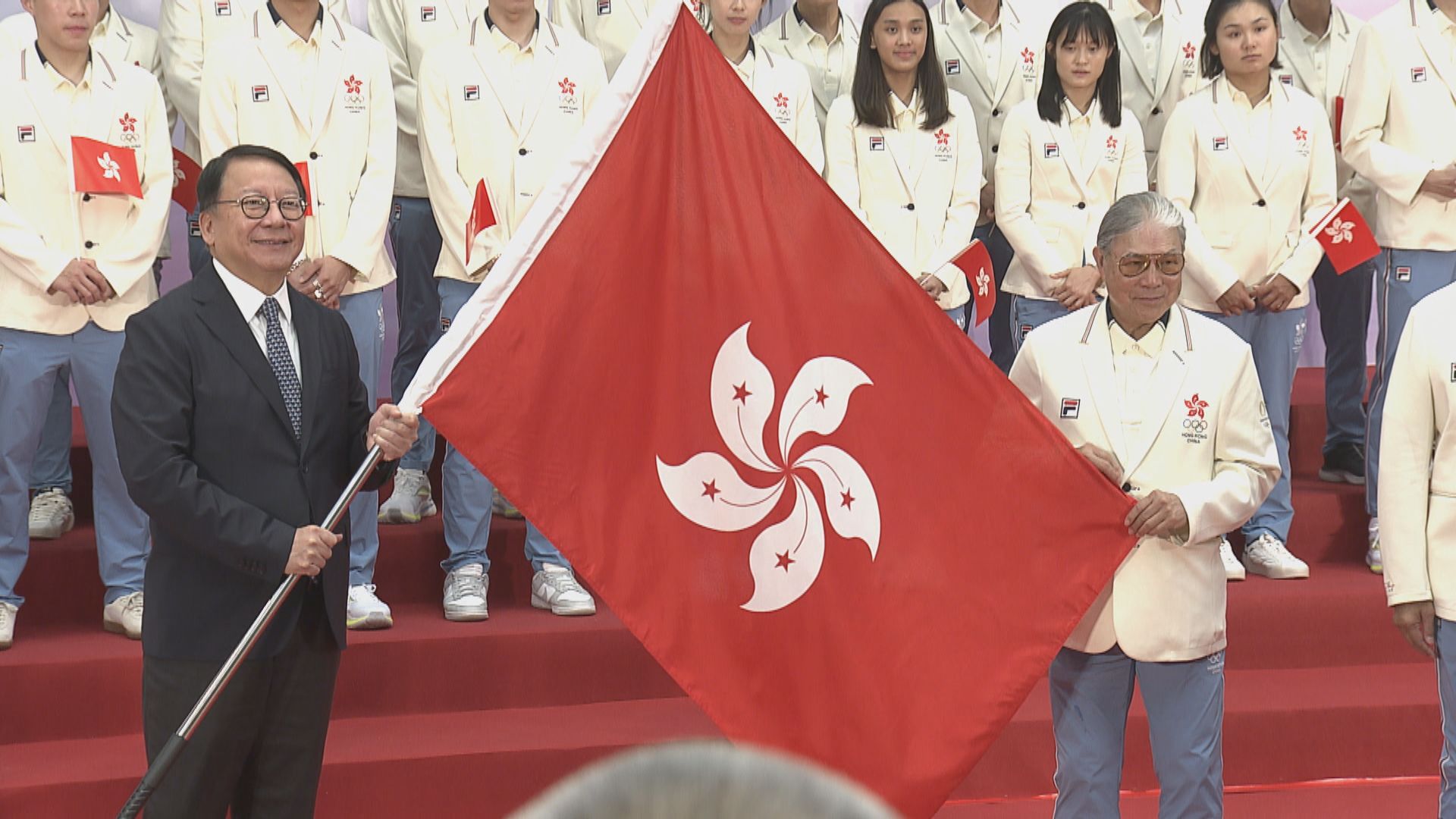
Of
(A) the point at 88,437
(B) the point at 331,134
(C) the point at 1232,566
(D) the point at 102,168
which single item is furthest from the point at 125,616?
(C) the point at 1232,566

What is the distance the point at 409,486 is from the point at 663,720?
1.31 metres

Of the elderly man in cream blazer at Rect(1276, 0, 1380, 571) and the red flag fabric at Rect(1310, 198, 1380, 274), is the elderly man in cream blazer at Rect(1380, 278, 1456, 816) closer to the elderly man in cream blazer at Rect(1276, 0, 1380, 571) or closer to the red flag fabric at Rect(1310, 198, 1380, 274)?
the red flag fabric at Rect(1310, 198, 1380, 274)

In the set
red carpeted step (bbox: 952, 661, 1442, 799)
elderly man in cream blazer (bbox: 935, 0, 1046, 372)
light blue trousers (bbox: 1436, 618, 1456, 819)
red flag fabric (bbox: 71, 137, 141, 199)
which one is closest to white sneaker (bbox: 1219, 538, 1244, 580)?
red carpeted step (bbox: 952, 661, 1442, 799)

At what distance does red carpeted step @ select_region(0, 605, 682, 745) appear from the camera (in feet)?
14.0

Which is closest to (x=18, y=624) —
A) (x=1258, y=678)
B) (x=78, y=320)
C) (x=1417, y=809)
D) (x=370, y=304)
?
(x=78, y=320)

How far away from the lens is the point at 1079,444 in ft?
10.5

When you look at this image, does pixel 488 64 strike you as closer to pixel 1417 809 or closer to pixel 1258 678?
pixel 1258 678

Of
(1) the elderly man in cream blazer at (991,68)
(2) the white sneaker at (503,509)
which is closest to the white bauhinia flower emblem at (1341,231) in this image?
(1) the elderly man in cream blazer at (991,68)

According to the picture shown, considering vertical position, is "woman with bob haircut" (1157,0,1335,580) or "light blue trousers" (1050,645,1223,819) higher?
"woman with bob haircut" (1157,0,1335,580)

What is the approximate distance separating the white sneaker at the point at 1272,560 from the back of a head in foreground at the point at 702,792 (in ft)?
15.2

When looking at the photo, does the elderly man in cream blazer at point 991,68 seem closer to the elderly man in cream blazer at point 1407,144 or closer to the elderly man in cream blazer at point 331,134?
the elderly man in cream blazer at point 1407,144

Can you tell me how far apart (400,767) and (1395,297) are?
11.6ft

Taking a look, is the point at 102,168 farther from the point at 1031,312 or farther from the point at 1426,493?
the point at 1426,493

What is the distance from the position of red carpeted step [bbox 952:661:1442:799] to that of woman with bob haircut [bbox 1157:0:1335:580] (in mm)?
634
